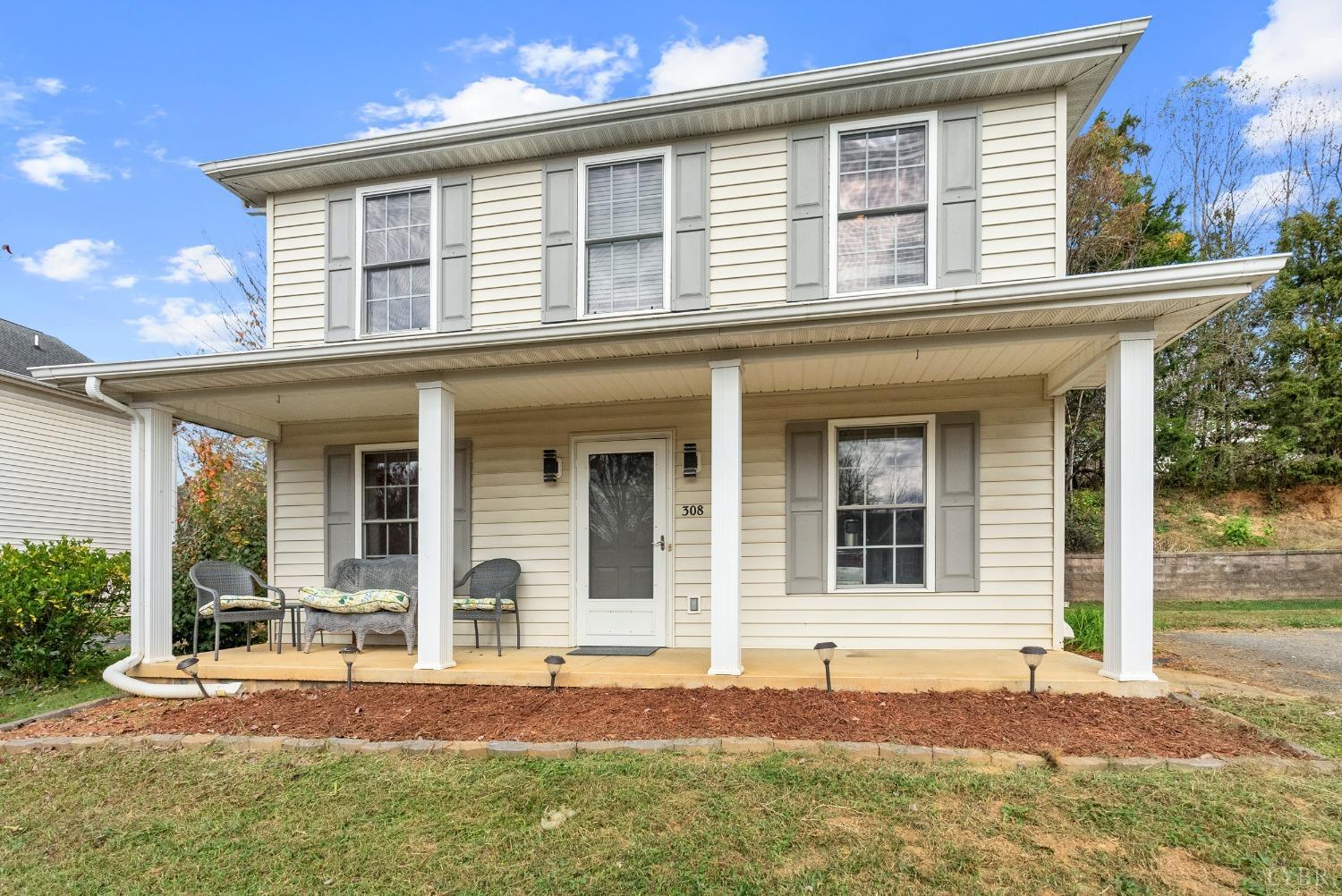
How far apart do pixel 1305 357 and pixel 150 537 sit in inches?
648

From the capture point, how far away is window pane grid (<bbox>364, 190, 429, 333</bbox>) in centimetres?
659

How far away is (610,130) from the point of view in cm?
601

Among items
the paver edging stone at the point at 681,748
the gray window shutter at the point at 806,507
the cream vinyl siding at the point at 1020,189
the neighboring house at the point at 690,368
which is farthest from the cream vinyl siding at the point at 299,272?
the cream vinyl siding at the point at 1020,189

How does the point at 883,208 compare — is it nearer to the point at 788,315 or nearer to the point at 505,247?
the point at 788,315

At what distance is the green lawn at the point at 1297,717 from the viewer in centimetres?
359

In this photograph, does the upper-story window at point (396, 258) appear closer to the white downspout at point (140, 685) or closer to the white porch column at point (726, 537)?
the white downspout at point (140, 685)

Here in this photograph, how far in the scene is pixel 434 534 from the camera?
16.8 feet

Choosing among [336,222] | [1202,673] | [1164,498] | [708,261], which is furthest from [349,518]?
[1164,498]

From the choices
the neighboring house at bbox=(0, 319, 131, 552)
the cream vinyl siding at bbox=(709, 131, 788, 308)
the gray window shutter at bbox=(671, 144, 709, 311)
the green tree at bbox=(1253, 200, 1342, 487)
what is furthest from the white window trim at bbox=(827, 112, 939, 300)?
the neighboring house at bbox=(0, 319, 131, 552)

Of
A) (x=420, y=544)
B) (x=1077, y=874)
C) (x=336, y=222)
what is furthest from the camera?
(x=336, y=222)

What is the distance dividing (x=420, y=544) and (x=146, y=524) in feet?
7.86

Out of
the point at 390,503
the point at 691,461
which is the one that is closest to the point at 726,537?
the point at 691,461

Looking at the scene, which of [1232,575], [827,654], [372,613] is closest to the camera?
[827,654]

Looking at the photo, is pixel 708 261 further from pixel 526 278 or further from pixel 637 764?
pixel 637 764
